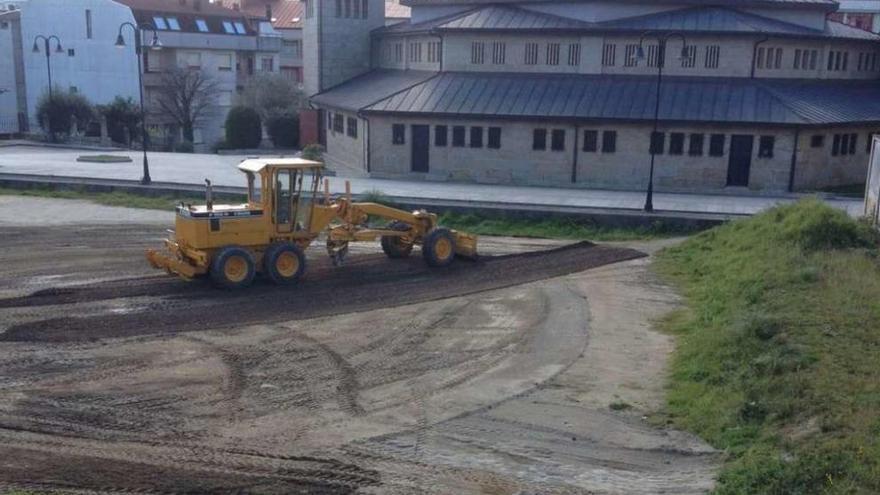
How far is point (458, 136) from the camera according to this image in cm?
3978

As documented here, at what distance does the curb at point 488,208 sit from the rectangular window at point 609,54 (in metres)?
11.7

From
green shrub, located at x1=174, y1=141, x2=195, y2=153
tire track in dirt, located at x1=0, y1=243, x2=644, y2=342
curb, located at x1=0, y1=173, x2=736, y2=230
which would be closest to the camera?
tire track in dirt, located at x1=0, y1=243, x2=644, y2=342

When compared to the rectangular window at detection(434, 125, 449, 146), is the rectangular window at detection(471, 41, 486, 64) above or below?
above

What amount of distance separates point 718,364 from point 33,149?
4704 cm

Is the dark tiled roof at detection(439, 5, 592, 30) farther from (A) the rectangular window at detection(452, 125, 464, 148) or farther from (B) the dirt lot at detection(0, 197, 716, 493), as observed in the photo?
(B) the dirt lot at detection(0, 197, 716, 493)

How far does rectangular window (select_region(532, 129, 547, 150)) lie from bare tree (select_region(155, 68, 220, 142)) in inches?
1288

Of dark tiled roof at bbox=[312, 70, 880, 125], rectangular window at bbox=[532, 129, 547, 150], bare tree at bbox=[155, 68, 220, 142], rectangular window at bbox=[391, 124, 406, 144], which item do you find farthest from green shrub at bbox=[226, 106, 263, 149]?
rectangular window at bbox=[532, 129, 547, 150]

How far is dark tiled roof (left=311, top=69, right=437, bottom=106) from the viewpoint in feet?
143

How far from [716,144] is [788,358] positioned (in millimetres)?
25238

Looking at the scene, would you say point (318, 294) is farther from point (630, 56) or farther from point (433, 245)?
point (630, 56)

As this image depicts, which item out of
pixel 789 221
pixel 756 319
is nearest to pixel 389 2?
pixel 789 221

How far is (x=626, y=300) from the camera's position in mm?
20141

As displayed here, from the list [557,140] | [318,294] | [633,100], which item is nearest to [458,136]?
[557,140]

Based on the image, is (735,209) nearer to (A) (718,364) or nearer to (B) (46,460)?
(A) (718,364)
